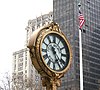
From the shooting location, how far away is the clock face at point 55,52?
15.1ft

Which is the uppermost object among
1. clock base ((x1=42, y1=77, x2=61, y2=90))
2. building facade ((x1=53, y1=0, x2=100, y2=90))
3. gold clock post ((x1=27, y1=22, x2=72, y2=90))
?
building facade ((x1=53, y1=0, x2=100, y2=90))

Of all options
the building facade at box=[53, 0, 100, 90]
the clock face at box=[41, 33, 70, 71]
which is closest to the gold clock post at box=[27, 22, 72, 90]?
the clock face at box=[41, 33, 70, 71]

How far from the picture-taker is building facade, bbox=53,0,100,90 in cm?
5258

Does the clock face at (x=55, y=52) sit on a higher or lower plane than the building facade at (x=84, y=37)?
lower

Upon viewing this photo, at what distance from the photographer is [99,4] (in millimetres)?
63562

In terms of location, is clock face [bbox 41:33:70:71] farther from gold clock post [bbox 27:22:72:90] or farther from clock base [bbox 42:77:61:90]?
clock base [bbox 42:77:61:90]

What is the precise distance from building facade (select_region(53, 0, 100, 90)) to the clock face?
147 feet

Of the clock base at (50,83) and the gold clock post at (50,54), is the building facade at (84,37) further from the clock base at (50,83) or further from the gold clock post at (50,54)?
the clock base at (50,83)

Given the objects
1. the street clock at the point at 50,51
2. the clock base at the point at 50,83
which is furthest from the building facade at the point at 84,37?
the clock base at the point at 50,83

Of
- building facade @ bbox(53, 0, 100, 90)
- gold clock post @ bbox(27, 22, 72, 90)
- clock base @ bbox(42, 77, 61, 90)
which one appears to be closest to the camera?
gold clock post @ bbox(27, 22, 72, 90)

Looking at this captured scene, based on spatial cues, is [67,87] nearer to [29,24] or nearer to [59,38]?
[29,24]

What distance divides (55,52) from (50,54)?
76 mm

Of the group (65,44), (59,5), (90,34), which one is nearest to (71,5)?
(59,5)

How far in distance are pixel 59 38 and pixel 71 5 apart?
55.9 metres
